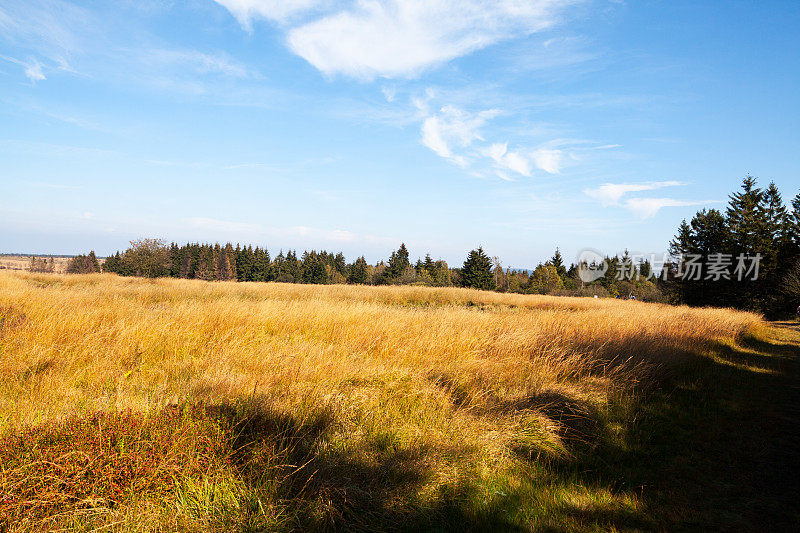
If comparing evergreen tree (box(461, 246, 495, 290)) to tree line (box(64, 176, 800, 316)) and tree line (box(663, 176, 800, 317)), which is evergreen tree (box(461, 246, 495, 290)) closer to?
tree line (box(64, 176, 800, 316))

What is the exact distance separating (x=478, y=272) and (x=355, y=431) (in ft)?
191

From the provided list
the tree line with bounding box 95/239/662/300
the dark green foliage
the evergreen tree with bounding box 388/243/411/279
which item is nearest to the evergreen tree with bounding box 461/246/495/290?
the tree line with bounding box 95/239/662/300

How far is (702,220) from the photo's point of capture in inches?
1471

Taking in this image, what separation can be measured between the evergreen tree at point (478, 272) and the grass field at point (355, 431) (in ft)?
174

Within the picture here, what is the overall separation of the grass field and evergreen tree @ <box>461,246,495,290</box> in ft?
174

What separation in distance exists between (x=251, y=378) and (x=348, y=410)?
3.90 ft

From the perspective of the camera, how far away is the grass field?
2367 millimetres

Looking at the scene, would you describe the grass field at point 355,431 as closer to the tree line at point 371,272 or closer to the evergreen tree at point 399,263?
the tree line at point 371,272

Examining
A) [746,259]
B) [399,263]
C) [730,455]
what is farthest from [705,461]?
[399,263]

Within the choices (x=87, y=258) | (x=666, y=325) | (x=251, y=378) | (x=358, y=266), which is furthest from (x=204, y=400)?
(x=87, y=258)

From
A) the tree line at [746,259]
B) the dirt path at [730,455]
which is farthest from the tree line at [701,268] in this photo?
the dirt path at [730,455]

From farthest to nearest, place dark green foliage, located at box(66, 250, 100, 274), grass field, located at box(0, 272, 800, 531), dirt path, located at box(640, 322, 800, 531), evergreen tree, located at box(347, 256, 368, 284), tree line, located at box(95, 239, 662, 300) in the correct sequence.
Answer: dark green foliage, located at box(66, 250, 100, 274), evergreen tree, located at box(347, 256, 368, 284), tree line, located at box(95, 239, 662, 300), dirt path, located at box(640, 322, 800, 531), grass field, located at box(0, 272, 800, 531)

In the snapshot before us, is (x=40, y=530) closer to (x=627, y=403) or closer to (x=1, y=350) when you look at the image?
(x=1, y=350)

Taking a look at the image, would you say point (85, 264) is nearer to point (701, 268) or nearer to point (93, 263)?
point (93, 263)
